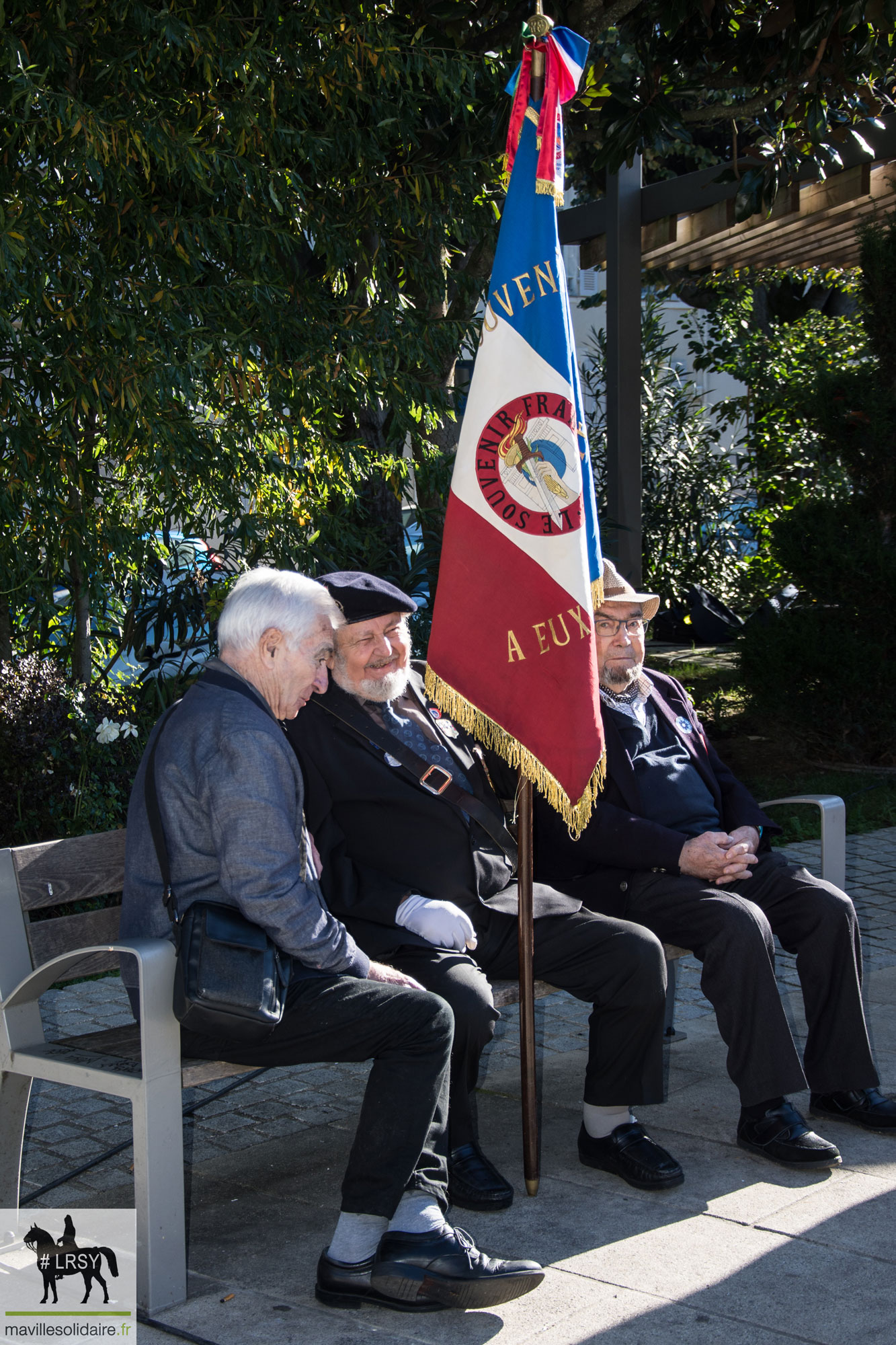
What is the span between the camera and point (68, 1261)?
2.95 m

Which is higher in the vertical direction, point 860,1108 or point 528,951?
point 528,951

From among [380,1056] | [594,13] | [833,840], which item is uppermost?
[594,13]

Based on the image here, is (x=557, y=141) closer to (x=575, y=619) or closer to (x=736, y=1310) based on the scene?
(x=575, y=619)

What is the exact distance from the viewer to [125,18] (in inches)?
213

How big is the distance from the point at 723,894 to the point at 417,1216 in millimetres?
1305

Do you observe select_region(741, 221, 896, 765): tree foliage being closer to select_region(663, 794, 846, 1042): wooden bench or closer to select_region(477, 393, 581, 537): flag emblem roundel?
select_region(663, 794, 846, 1042): wooden bench

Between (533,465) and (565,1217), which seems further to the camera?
(533,465)

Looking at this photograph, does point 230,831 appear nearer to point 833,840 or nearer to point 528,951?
point 528,951

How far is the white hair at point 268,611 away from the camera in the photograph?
10.2 feet

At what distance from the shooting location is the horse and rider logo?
288cm

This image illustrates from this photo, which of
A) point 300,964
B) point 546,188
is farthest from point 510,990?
point 546,188

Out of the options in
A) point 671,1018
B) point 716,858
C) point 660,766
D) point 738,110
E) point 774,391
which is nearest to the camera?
point 716,858

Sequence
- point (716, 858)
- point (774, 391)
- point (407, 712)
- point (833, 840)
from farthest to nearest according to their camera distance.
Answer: point (774, 391)
point (833, 840)
point (716, 858)
point (407, 712)

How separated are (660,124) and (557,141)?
387cm
